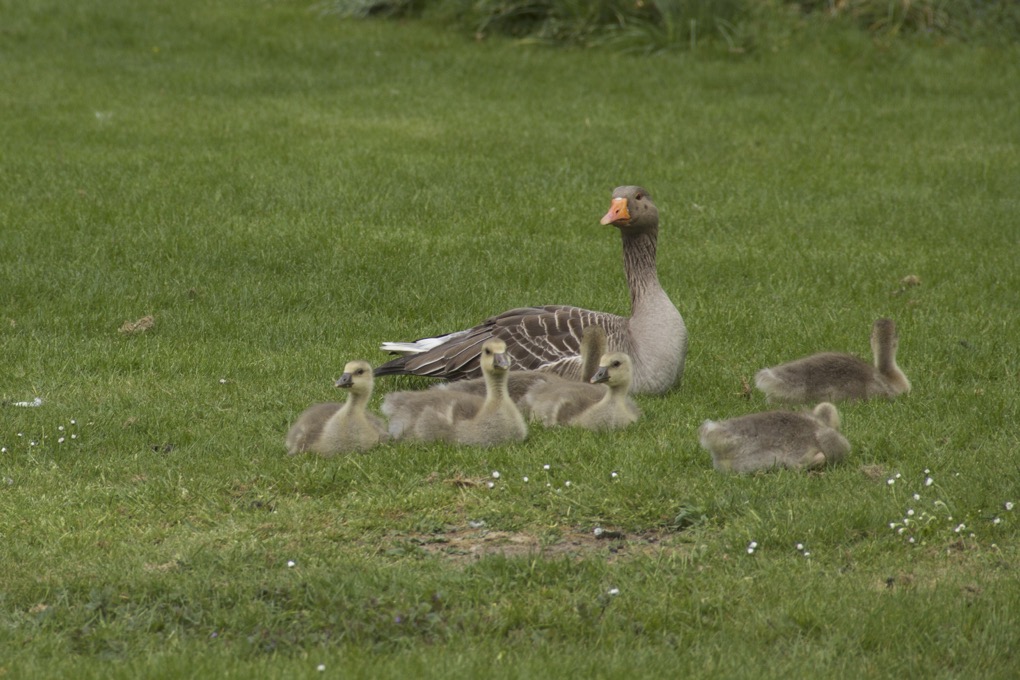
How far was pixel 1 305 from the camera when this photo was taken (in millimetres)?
10352

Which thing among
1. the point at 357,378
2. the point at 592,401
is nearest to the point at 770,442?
the point at 592,401

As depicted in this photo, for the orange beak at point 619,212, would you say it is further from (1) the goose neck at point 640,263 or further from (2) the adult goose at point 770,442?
(2) the adult goose at point 770,442

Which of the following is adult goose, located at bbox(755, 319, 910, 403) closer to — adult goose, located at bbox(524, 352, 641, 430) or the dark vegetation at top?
adult goose, located at bbox(524, 352, 641, 430)

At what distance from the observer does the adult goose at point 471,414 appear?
7.48 m

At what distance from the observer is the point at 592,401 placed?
7910mm

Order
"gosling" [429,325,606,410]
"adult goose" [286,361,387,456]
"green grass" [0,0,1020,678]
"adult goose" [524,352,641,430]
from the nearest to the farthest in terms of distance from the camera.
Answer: "green grass" [0,0,1020,678] < "adult goose" [286,361,387,456] < "adult goose" [524,352,641,430] < "gosling" [429,325,606,410]

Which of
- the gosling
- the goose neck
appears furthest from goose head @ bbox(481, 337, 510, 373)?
the goose neck

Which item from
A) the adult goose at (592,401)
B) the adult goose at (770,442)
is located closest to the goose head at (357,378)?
the adult goose at (592,401)

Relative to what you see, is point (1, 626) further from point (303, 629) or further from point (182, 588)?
point (303, 629)

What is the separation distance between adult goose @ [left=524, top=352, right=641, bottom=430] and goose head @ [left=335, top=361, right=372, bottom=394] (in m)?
1.14

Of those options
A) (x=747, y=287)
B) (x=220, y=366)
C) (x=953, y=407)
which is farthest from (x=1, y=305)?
(x=953, y=407)

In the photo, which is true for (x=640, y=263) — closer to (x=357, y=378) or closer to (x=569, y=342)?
(x=569, y=342)

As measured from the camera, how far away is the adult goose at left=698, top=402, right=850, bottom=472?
7.13 meters

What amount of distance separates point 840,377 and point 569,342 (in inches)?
64.5
